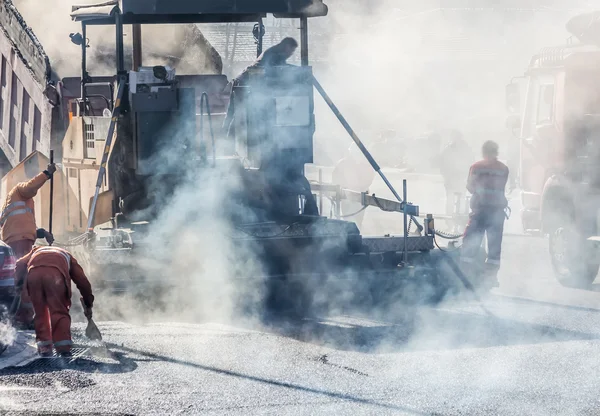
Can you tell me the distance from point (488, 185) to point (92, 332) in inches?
176

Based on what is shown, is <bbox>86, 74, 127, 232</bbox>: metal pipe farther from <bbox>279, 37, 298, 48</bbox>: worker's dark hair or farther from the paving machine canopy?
<bbox>279, 37, 298, 48</bbox>: worker's dark hair

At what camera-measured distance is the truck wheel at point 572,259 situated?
933 centimetres

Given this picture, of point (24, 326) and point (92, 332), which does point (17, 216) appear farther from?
point (92, 332)

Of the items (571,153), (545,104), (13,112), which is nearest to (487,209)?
(571,153)

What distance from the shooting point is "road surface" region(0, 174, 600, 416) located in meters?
5.13

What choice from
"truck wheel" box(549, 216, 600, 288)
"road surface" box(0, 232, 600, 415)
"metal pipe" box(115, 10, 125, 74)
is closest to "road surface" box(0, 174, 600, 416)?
"road surface" box(0, 232, 600, 415)

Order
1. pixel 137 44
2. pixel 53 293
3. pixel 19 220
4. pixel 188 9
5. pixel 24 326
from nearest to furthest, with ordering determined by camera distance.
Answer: pixel 53 293
pixel 24 326
pixel 19 220
pixel 188 9
pixel 137 44

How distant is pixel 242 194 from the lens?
8258 millimetres

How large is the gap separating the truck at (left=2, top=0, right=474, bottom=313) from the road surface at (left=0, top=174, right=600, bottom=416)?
38 cm

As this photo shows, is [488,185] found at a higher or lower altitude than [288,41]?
lower

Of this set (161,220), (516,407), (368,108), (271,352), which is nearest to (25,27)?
(161,220)

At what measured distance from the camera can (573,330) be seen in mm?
7184

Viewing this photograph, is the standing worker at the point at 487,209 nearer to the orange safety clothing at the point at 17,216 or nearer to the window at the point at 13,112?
the orange safety clothing at the point at 17,216

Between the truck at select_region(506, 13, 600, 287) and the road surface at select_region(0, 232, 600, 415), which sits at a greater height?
the truck at select_region(506, 13, 600, 287)
